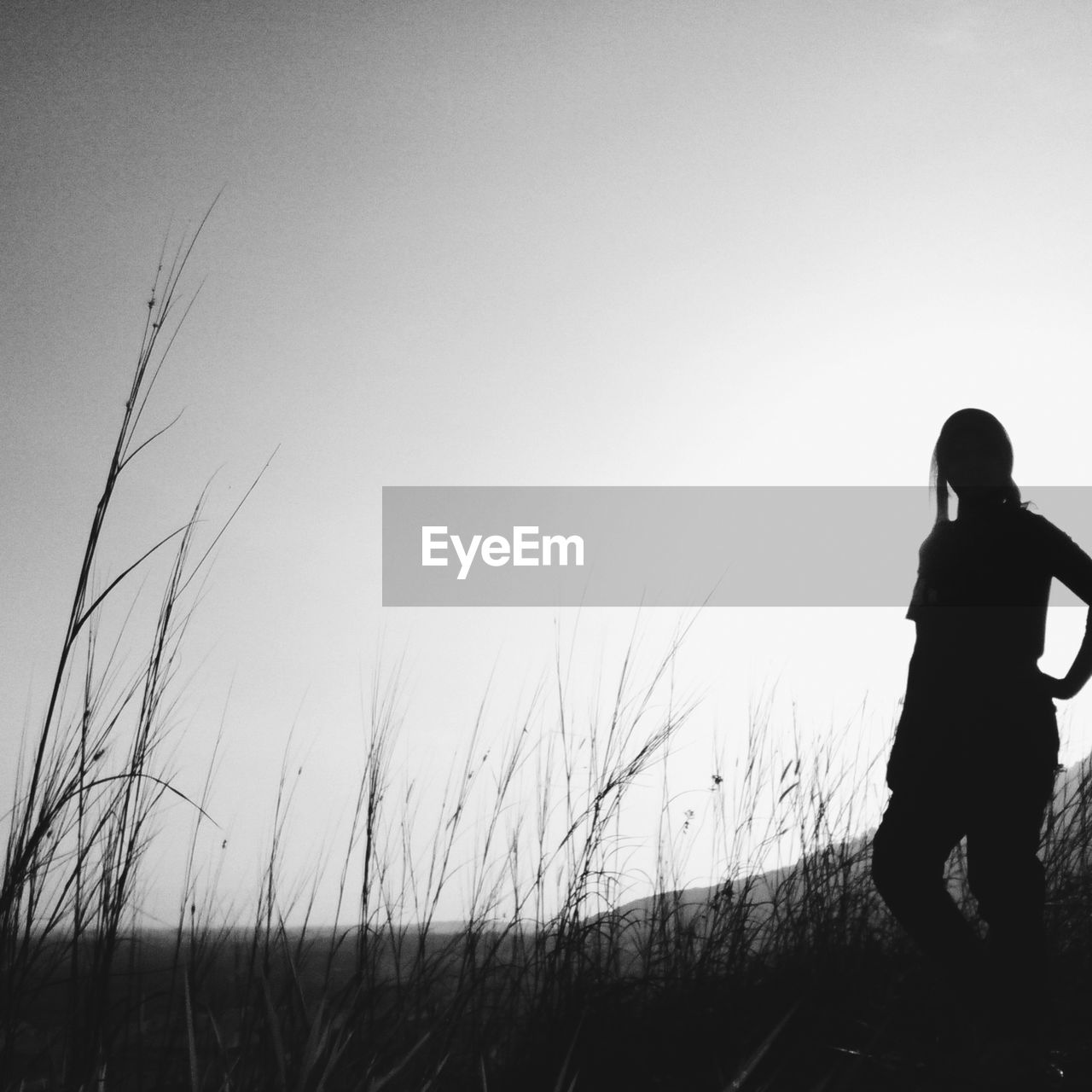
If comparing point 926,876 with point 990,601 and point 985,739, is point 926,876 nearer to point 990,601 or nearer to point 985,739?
point 985,739

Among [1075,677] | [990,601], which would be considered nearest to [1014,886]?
[1075,677]

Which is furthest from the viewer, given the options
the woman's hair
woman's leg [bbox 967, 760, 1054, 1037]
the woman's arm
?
the woman's hair

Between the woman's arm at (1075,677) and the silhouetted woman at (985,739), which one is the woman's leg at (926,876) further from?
the woman's arm at (1075,677)

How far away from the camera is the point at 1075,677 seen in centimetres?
152

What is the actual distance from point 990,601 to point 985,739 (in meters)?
0.28

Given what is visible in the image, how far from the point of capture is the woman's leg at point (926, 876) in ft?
4.59

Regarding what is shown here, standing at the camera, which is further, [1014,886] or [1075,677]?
[1075,677]

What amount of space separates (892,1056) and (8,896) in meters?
1.41

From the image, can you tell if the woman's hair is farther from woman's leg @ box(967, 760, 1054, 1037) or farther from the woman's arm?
woman's leg @ box(967, 760, 1054, 1037)

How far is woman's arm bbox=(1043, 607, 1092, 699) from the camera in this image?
1514 mm

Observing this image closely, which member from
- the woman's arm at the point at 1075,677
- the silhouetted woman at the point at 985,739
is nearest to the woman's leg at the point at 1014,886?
the silhouetted woman at the point at 985,739

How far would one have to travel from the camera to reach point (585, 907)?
1.66m

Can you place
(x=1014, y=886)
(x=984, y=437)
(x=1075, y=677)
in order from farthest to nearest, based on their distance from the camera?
(x=984, y=437), (x=1075, y=677), (x=1014, y=886)

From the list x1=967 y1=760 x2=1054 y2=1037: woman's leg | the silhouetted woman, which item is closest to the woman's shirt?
the silhouetted woman
